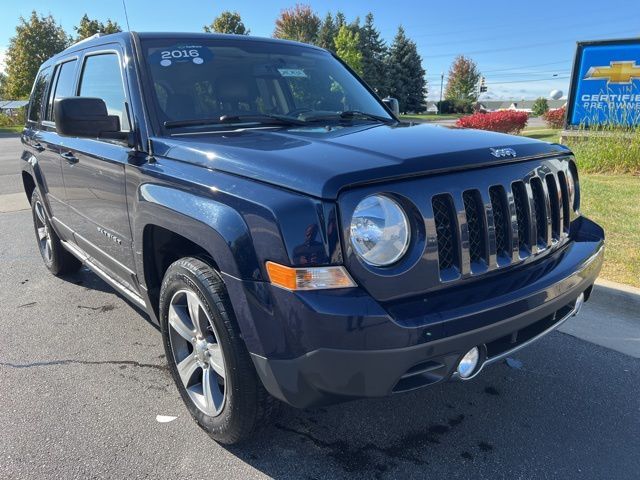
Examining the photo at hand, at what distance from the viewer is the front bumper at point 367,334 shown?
1.84 meters

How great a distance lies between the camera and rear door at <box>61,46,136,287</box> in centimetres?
301

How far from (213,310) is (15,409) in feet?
4.90

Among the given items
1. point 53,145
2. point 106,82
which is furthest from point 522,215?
point 53,145

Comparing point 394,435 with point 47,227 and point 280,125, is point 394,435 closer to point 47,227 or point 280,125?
point 280,125

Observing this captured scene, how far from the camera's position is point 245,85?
10.6 feet

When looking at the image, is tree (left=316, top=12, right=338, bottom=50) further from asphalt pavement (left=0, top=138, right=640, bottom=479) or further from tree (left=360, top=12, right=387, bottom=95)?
asphalt pavement (left=0, top=138, right=640, bottom=479)

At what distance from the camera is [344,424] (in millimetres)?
2693

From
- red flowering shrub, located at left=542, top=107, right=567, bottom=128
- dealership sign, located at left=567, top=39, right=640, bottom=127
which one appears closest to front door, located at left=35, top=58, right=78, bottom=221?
dealership sign, located at left=567, top=39, right=640, bottom=127

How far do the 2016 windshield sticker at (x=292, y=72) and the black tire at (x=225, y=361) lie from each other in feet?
5.35

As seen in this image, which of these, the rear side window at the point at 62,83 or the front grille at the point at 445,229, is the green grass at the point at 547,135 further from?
the front grille at the point at 445,229

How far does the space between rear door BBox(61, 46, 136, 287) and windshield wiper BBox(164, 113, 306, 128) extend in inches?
14.4

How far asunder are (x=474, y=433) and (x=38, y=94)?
469cm

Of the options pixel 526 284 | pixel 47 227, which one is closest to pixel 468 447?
pixel 526 284

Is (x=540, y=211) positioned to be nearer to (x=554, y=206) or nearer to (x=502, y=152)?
(x=554, y=206)
